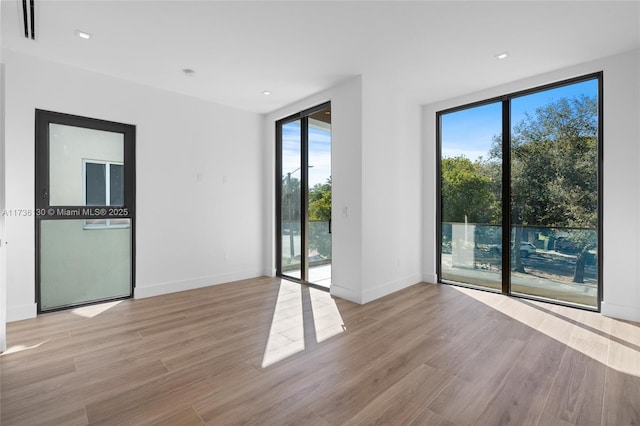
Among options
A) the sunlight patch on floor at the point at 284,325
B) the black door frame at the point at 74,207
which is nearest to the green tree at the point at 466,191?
the sunlight patch on floor at the point at 284,325

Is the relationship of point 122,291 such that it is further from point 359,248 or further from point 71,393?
point 359,248

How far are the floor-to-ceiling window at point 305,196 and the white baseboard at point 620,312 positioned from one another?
3.12m

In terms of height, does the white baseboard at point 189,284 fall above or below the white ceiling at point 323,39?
below

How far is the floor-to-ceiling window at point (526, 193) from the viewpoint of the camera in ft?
11.6

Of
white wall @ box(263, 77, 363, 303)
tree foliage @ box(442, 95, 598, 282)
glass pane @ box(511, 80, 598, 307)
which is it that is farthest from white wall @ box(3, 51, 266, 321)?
glass pane @ box(511, 80, 598, 307)

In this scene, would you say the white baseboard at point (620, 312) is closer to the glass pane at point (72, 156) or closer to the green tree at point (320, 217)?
the green tree at point (320, 217)

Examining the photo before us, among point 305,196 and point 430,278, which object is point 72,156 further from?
point 430,278

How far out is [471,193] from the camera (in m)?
4.48

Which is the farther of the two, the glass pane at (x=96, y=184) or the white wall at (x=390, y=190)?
the white wall at (x=390, y=190)

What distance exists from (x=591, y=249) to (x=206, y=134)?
511 centimetres

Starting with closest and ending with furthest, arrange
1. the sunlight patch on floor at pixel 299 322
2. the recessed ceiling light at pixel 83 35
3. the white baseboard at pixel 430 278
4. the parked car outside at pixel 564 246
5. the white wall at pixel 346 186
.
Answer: the sunlight patch on floor at pixel 299 322 → the recessed ceiling light at pixel 83 35 → the parked car outside at pixel 564 246 → the white wall at pixel 346 186 → the white baseboard at pixel 430 278

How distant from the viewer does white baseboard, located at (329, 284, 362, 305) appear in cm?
382

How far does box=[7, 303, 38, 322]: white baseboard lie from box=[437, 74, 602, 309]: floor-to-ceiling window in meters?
5.12

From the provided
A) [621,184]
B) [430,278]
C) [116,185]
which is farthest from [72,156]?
[621,184]
